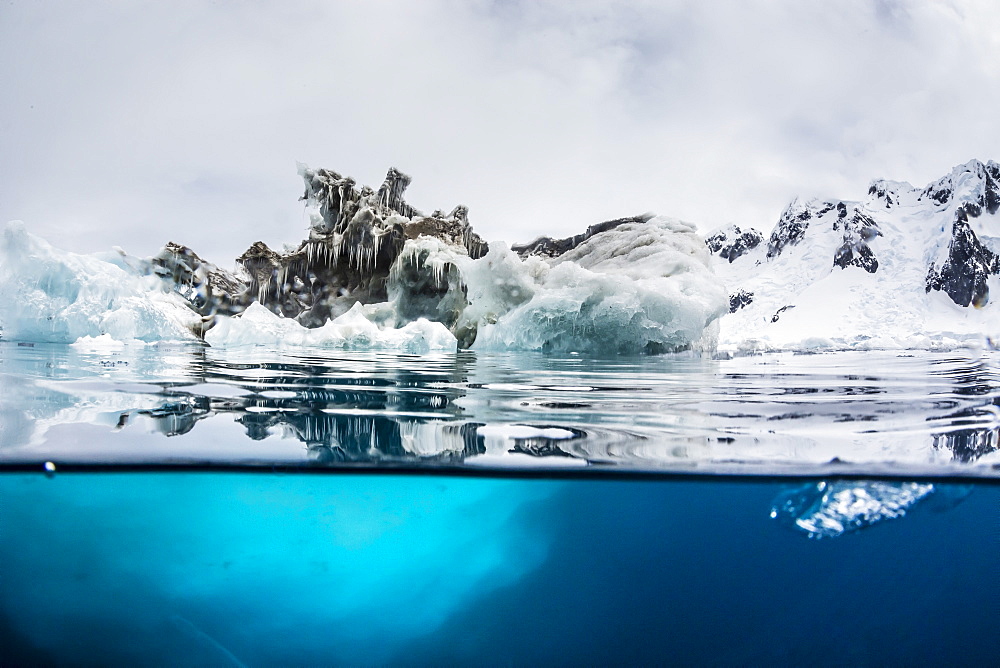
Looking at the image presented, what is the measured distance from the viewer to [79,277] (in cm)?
925

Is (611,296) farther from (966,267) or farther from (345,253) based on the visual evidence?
(966,267)

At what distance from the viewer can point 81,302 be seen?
32.1ft

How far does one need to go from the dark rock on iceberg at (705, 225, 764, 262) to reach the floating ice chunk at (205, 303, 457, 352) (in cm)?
553

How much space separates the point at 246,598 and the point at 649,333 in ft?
21.8

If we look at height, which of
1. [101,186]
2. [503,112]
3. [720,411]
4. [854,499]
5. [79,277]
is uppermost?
[503,112]

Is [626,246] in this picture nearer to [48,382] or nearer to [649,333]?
[649,333]

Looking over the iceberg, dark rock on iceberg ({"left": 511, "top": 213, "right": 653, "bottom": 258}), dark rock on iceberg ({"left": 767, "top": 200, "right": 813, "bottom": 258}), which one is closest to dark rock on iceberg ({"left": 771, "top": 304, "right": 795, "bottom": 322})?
the iceberg

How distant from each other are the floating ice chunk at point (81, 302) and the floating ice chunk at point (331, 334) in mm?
1053

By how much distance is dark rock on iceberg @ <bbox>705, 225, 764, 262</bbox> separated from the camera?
1114 centimetres

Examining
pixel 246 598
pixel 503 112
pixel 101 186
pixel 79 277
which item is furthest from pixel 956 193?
pixel 79 277

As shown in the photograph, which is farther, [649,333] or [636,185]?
[649,333]

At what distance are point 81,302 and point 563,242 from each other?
835cm

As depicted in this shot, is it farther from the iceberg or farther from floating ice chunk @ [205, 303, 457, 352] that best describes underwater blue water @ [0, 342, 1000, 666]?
floating ice chunk @ [205, 303, 457, 352]

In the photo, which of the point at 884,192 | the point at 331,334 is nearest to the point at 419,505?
the point at 331,334
